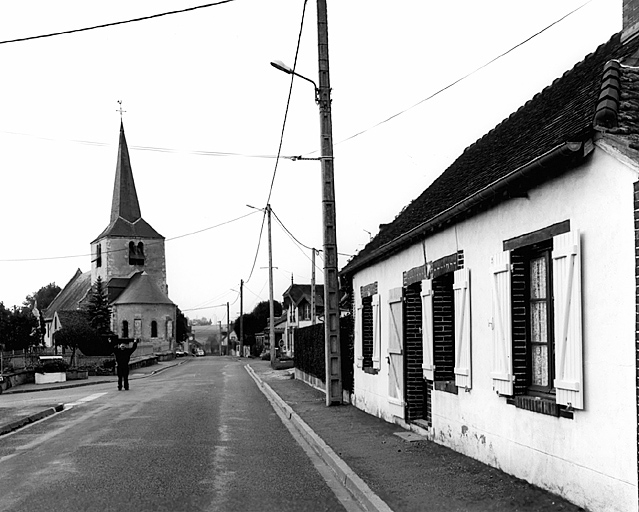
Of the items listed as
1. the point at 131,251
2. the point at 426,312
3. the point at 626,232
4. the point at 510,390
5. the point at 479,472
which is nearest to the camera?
the point at 626,232

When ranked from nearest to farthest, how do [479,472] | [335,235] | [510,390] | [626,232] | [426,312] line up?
[626,232] → [510,390] → [479,472] → [426,312] → [335,235]

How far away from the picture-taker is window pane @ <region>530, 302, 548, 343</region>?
27.4ft

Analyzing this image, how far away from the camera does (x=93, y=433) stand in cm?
1478

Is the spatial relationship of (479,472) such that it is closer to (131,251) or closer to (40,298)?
(131,251)

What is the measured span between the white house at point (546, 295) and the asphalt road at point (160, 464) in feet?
7.30

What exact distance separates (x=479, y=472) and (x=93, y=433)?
26.9 feet

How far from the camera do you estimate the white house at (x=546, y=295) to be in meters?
6.55

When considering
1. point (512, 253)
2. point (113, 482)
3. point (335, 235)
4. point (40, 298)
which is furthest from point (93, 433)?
point (40, 298)

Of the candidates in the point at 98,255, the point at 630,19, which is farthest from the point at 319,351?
the point at 98,255

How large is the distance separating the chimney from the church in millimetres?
86048

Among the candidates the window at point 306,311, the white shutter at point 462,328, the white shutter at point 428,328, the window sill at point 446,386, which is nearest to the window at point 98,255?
the window at point 306,311

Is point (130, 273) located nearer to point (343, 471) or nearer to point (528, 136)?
point (343, 471)

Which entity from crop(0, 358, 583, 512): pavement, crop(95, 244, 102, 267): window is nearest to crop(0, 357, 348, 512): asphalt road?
crop(0, 358, 583, 512): pavement

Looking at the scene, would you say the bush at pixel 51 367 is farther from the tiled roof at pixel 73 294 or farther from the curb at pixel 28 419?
the tiled roof at pixel 73 294
